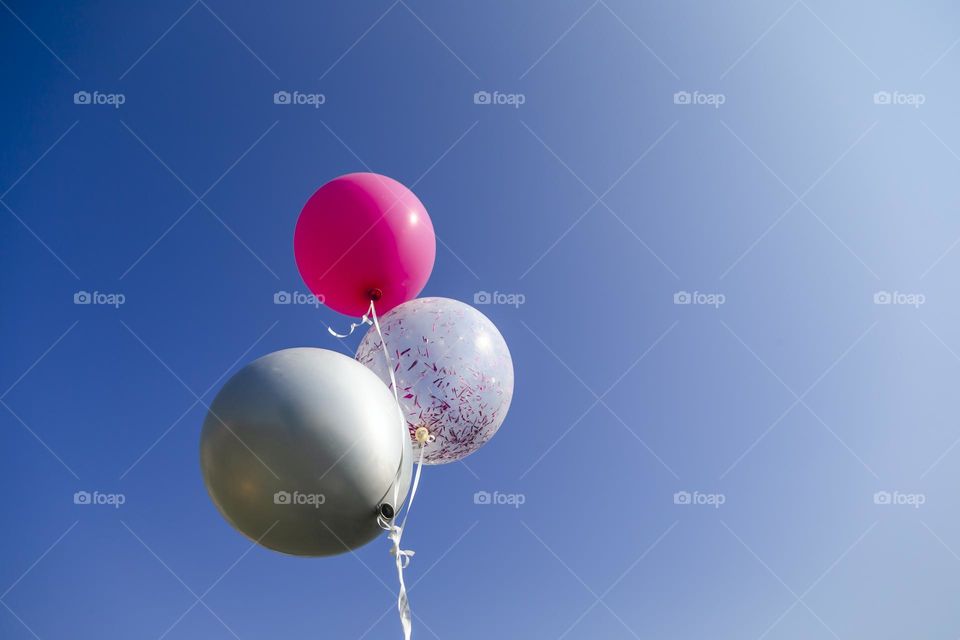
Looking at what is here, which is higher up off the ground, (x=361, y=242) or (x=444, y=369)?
(x=361, y=242)

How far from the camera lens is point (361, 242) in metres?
3.41

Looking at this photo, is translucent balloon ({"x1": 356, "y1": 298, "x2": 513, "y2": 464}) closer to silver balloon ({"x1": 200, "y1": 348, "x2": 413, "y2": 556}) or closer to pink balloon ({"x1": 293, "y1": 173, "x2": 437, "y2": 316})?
pink balloon ({"x1": 293, "y1": 173, "x2": 437, "y2": 316})

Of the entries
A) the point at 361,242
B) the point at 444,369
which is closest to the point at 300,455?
the point at 444,369

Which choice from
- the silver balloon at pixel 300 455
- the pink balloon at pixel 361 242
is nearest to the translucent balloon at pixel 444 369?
the pink balloon at pixel 361 242

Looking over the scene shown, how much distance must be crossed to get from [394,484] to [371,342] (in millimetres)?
1068

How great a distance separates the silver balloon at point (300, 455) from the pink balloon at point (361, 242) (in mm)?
954

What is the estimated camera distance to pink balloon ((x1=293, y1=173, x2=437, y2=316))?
3422mm

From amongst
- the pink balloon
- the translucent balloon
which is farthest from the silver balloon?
the pink balloon

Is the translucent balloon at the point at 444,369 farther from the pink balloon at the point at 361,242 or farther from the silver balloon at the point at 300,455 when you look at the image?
the silver balloon at the point at 300,455

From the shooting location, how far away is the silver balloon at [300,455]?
2.36 metres

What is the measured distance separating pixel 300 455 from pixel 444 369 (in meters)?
1.12

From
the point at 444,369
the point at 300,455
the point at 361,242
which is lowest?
the point at 300,455

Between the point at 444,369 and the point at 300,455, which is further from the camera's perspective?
the point at 444,369

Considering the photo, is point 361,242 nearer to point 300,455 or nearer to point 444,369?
Answer: point 444,369
